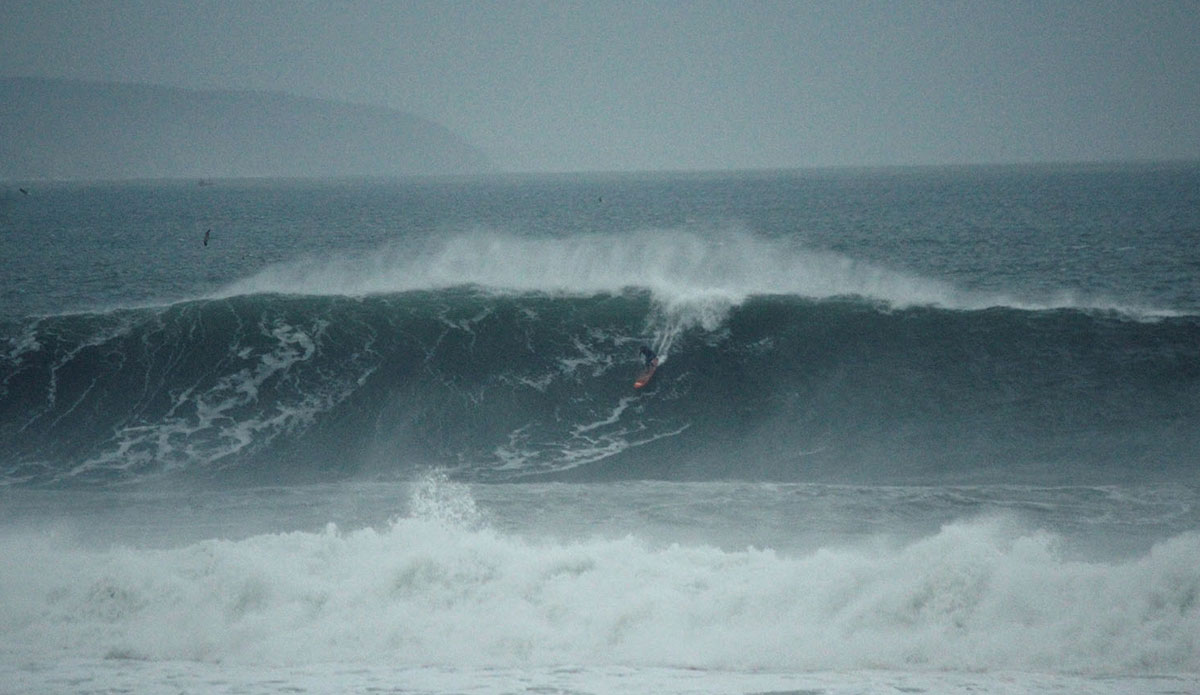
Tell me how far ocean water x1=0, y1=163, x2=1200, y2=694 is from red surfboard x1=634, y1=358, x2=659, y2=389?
0.24m

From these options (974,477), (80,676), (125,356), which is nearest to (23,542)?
(80,676)

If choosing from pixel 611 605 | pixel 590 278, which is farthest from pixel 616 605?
pixel 590 278

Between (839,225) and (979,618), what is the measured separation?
57279 mm

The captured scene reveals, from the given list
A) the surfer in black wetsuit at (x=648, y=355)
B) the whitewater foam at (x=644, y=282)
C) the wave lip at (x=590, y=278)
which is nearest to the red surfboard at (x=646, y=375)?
the surfer in black wetsuit at (x=648, y=355)

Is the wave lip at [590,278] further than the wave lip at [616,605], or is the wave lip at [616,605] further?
the wave lip at [590,278]

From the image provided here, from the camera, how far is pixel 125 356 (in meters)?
21.0

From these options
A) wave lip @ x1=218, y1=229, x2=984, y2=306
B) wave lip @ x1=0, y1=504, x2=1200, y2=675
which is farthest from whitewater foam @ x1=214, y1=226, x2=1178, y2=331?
wave lip @ x1=0, y1=504, x2=1200, y2=675

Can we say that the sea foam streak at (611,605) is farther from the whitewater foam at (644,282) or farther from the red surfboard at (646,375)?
the whitewater foam at (644,282)

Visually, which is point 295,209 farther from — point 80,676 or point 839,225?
point 80,676

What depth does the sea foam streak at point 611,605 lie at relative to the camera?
9648 mm

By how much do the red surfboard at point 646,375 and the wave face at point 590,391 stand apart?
0.25 metres

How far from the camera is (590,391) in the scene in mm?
19812

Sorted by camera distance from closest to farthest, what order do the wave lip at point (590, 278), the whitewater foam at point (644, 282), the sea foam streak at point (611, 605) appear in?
1. the sea foam streak at point (611, 605)
2. the whitewater foam at point (644, 282)
3. the wave lip at point (590, 278)

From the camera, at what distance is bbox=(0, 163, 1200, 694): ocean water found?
971 centimetres
